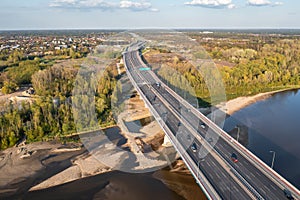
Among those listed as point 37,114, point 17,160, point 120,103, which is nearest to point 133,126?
point 120,103

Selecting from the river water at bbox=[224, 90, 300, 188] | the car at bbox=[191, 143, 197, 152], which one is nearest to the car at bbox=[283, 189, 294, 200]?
the river water at bbox=[224, 90, 300, 188]

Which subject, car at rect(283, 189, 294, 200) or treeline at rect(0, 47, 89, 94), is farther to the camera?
treeline at rect(0, 47, 89, 94)

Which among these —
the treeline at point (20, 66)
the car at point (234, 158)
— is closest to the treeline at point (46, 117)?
the treeline at point (20, 66)

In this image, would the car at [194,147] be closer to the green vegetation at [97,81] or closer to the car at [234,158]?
the car at [234,158]

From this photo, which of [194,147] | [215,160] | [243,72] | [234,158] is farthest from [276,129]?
[243,72]

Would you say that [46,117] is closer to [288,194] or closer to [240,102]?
[288,194]

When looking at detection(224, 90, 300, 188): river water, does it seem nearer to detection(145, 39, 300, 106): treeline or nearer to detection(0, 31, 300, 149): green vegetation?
detection(145, 39, 300, 106): treeline
